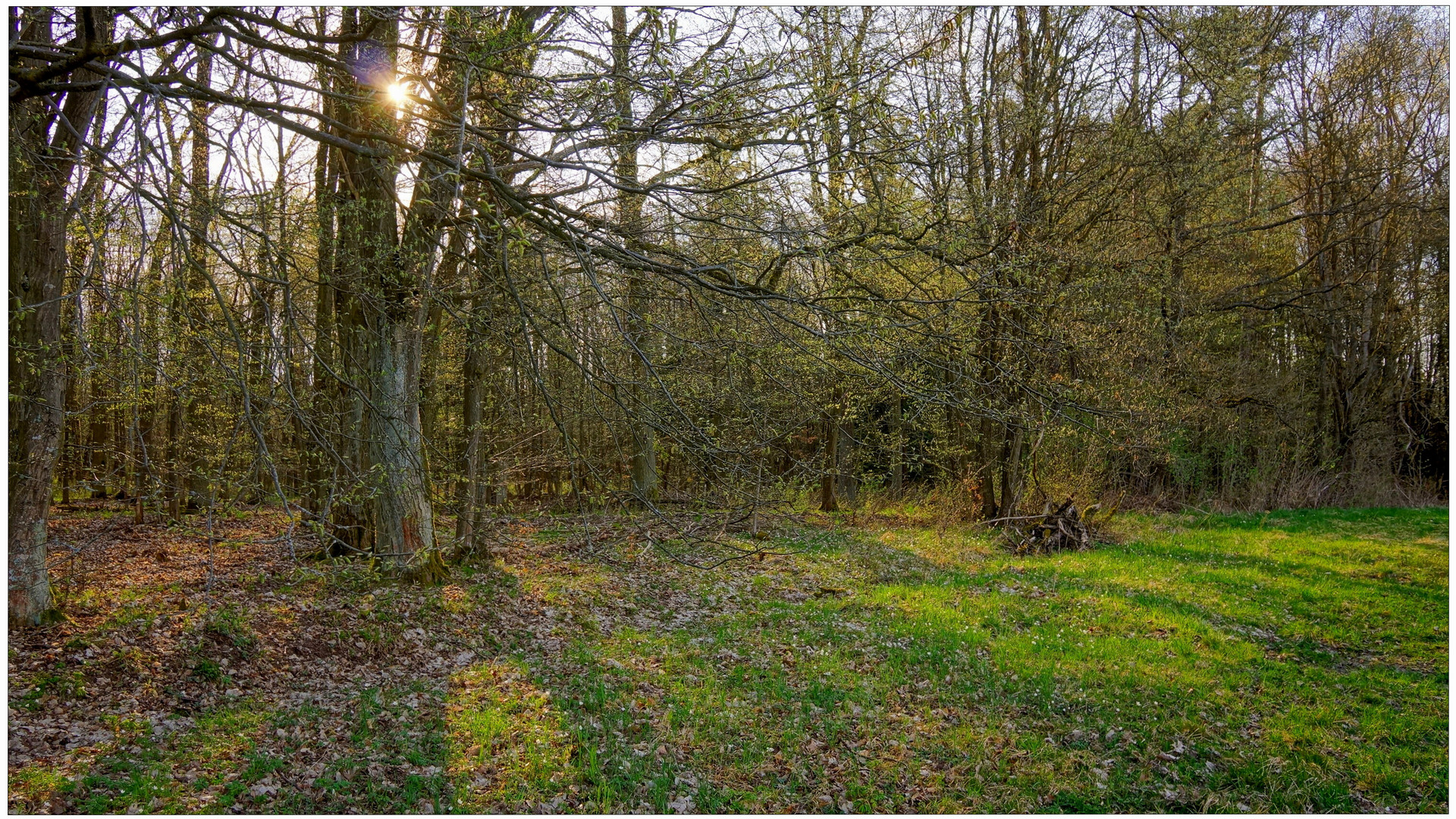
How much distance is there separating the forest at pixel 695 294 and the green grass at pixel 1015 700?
0.80 ft

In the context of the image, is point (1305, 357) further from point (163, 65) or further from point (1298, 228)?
point (163, 65)

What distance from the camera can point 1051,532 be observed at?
11953 mm

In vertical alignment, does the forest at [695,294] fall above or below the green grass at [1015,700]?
above

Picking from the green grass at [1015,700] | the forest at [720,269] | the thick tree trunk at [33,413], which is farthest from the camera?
the thick tree trunk at [33,413]

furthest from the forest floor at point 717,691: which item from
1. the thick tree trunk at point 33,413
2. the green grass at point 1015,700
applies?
the thick tree trunk at point 33,413

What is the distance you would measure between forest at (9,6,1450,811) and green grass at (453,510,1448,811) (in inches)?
9.6

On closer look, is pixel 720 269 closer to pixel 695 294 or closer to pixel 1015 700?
pixel 695 294

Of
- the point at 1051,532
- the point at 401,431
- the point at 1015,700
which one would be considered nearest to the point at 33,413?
the point at 401,431

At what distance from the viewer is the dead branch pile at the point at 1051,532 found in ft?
38.6

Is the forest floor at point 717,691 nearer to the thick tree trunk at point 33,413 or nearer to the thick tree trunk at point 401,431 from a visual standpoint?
the thick tree trunk at point 33,413

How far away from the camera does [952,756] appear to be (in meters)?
5.23

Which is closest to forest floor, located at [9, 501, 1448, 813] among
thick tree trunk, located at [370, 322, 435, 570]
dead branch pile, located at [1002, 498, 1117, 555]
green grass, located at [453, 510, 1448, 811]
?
green grass, located at [453, 510, 1448, 811]

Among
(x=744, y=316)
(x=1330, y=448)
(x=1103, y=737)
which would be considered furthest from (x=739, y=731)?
(x=1330, y=448)

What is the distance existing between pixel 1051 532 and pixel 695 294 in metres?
9.43
